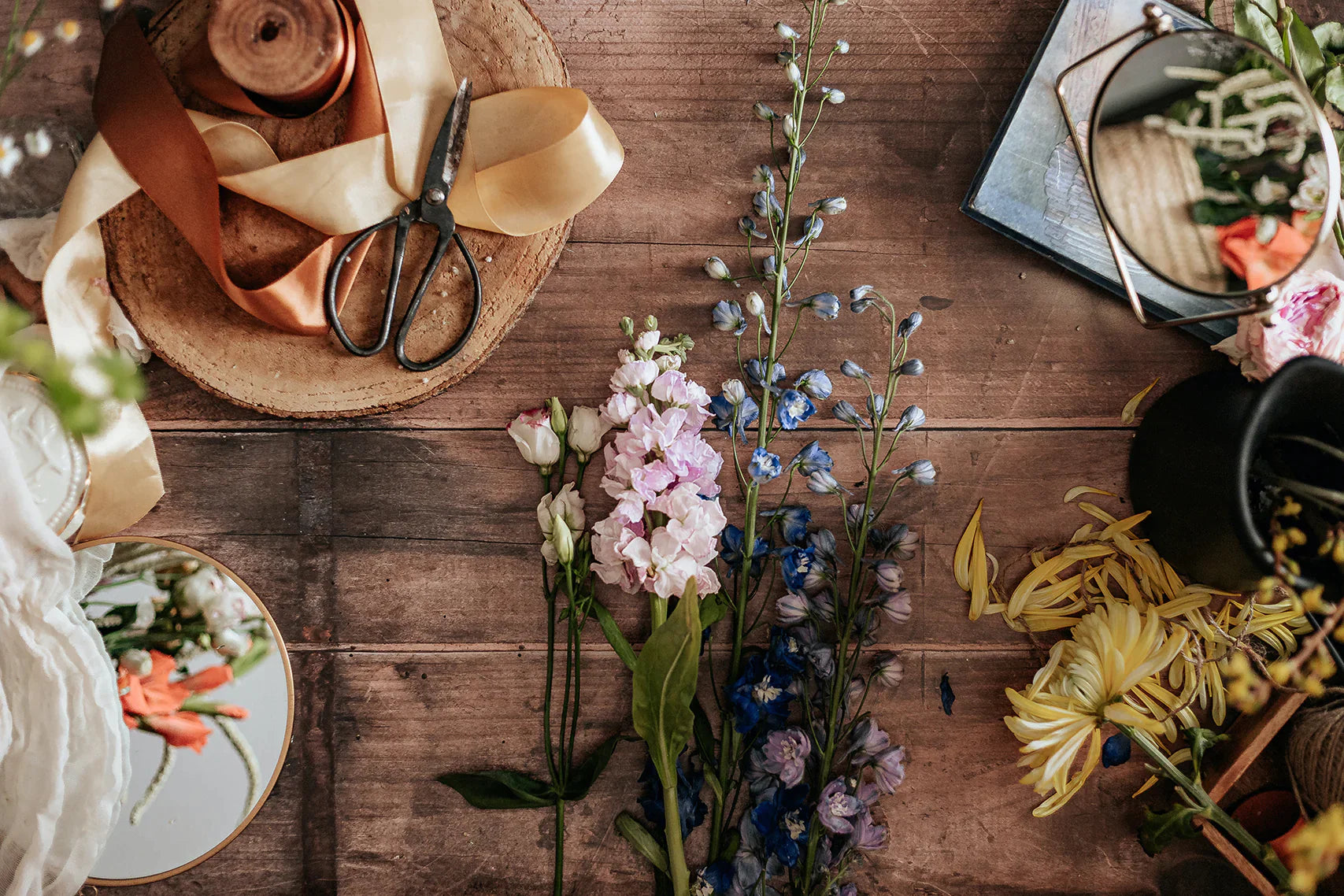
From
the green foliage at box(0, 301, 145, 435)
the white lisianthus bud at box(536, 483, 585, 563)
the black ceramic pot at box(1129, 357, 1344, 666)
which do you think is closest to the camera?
Answer: the green foliage at box(0, 301, 145, 435)

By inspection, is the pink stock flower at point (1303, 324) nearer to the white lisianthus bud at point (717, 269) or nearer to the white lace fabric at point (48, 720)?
the white lisianthus bud at point (717, 269)

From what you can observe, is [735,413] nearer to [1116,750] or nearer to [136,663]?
[1116,750]

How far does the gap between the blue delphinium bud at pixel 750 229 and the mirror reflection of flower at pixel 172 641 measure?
58 centimetres

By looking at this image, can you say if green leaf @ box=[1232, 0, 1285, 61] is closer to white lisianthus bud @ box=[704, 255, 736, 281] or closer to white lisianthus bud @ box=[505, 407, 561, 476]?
white lisianthus bud @ box=[704, 255, 736, 281]

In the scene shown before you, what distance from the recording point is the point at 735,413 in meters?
0.76

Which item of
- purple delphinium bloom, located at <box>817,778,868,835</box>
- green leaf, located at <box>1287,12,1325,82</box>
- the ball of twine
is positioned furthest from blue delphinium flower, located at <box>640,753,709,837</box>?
green leaf, located at <box>1287,12,1325,82</box>

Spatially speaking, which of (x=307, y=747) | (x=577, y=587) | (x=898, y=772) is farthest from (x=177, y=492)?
(x=898, y=772)

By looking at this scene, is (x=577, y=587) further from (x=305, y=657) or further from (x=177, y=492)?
(x=177, y=492)

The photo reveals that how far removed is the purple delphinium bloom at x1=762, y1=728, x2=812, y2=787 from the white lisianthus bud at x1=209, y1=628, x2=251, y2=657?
0.49m

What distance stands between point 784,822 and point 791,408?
14.6 inches

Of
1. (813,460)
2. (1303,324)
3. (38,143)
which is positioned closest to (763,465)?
(813,460)

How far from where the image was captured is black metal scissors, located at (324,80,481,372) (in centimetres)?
71

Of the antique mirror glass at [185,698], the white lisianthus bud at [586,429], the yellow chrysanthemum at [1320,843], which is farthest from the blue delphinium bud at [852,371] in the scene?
the antique mirror glass at [185,698]

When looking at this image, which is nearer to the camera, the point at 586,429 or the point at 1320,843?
the point at 1320,843
